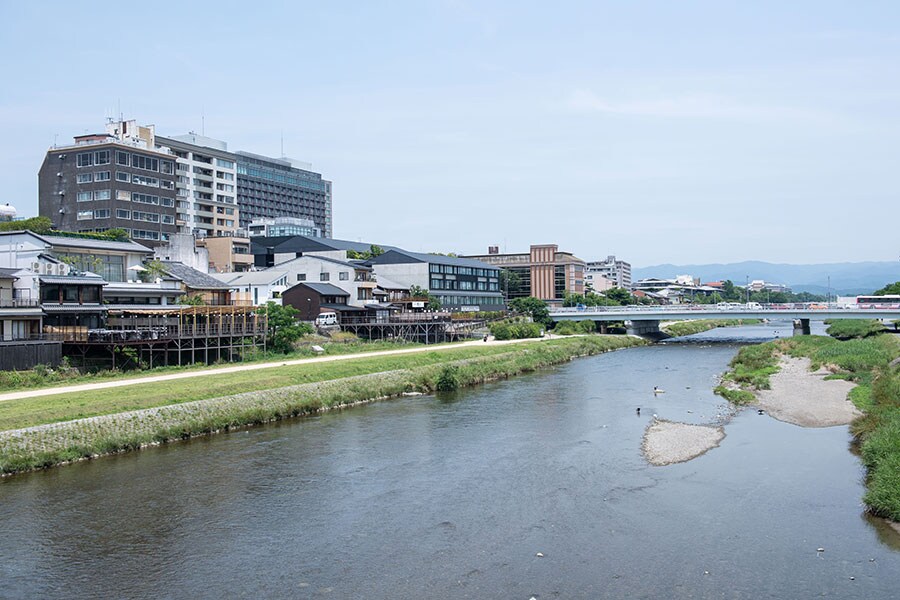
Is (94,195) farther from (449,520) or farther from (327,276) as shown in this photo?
(449,520)

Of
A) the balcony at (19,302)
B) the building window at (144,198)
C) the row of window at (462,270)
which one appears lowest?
the balcony at (19,302)

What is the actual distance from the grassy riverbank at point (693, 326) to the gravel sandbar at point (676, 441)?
75433 mm

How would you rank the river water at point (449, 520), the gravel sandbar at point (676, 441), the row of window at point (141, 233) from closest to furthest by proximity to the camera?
the river water at point (449, 520) → the gravel sandbar at point (676, 441) → the row of window at point (141, 233)

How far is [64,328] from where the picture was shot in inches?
1597

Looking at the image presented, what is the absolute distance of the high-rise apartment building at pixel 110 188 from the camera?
2928 inches

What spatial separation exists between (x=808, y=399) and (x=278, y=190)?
116 meters

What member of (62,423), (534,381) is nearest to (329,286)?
(534,381)

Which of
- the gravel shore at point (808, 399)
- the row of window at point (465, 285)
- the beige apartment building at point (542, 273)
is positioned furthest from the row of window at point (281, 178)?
the gravel shore at point (808, 399)

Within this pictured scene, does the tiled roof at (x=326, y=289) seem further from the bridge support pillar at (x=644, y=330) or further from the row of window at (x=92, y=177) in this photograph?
the bridge support pillar at (x=644, y=330)

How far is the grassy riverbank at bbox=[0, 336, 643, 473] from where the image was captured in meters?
26.0

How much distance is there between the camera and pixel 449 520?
20906 millimetres

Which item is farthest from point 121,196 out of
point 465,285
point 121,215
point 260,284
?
point 465,285

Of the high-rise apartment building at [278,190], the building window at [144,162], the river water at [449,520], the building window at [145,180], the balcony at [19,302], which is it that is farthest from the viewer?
the high-rise apartment building at [278,190]

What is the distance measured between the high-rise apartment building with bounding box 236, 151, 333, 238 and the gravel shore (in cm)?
9853
